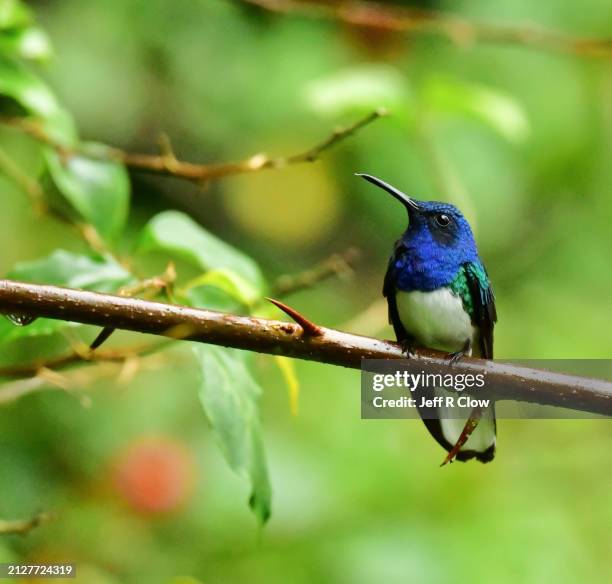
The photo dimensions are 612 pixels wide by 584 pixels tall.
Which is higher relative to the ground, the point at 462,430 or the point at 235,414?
the point at 235,414

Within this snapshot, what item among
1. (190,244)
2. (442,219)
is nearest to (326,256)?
(442,219)

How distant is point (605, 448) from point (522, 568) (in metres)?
0.90

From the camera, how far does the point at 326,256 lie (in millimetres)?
4059

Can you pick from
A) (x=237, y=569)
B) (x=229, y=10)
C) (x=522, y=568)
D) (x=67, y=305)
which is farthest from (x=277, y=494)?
(x=67, y=305)

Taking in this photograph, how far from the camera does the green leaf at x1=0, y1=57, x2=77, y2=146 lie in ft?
6.19

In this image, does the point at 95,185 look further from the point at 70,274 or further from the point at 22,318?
the point at 22,318

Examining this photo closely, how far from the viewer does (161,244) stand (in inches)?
62.3

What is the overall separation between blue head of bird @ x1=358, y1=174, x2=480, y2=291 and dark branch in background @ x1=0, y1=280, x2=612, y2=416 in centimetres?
90

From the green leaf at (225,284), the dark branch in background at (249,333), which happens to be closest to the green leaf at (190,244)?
the green leaf at (225,284)

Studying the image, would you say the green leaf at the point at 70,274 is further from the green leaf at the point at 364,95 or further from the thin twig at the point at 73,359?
the green leaf at the point at 364,95

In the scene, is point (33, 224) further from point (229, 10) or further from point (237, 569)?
point (237, 569)

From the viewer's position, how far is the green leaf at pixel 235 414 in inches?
52.0

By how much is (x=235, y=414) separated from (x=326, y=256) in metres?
2.73

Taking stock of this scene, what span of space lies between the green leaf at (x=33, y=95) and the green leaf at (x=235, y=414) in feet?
2.70
